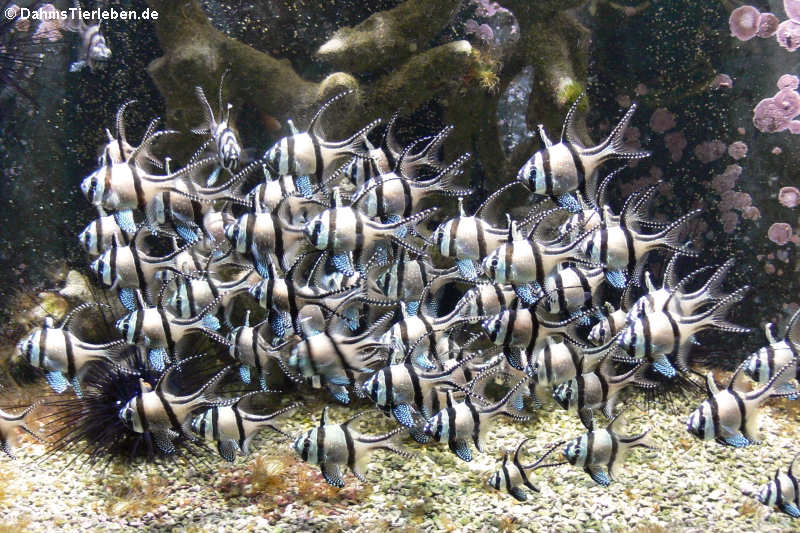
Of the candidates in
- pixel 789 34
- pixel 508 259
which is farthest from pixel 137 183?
pixel 789 34

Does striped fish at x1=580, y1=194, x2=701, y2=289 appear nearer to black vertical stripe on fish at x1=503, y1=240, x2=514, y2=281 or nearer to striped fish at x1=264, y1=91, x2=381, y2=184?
black vertical stripe on fish at x1=503, y1=240, x2=514, y2=281

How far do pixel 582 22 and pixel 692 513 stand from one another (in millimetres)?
5177

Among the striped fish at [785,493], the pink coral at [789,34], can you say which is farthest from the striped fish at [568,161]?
the pink coral at [789,34]

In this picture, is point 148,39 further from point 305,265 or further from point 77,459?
point 77,459

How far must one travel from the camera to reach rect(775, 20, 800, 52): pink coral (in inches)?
246

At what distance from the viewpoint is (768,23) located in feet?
20.7

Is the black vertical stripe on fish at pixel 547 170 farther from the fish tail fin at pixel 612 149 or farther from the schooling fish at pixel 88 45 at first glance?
the schooling fish at pixel 88 45

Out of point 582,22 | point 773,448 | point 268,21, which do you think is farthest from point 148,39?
point 773,448

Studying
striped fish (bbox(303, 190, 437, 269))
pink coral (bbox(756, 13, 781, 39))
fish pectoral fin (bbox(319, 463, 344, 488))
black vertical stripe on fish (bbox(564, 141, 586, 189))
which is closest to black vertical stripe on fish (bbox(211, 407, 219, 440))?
fish pectoral fin (bbox(319, 463, 344, 488))

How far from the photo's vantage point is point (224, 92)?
577 centimetres

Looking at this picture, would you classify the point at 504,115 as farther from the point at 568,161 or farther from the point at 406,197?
the point at 568,161

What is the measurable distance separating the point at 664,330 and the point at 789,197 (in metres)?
4.53

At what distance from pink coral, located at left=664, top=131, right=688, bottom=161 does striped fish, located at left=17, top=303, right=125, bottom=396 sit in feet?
20.1

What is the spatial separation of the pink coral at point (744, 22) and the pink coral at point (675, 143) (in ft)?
3.89
